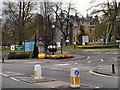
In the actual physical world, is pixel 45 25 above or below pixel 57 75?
above

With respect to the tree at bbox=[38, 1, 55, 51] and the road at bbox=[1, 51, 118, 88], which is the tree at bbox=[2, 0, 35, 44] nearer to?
the tree at bbox=[38, 1, 55, 51]

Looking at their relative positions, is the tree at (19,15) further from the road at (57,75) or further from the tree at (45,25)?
the road at (57,75)

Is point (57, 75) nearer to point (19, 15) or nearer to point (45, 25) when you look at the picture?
point (45, 25)

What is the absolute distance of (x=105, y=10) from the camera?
58.1m

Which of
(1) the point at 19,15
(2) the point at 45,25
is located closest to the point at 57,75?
(2) the point at 45,25

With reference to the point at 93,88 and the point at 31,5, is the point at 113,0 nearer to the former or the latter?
the point at 31,5

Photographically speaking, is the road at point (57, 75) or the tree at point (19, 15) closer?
the road at point (57, 75)

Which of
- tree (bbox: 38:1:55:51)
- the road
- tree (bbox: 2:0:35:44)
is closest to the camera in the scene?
the road

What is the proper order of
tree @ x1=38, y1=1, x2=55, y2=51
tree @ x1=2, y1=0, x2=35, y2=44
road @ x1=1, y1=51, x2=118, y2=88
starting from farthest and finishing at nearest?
1. tree @ x1=2, y1=0, x2=35, y2=44
2. tree @ x1=38, y1=1, x2=55, y2=51
3. road @ x1=1, y1=51, x2=118, y2=88

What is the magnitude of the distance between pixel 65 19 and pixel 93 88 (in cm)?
6629

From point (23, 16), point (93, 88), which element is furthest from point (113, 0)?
point (93, 88)

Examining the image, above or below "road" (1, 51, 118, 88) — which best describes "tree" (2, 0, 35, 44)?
above

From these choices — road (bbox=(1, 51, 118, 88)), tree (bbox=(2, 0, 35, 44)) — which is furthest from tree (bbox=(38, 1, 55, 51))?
tree (bbox=(2, 0, 35, 44))

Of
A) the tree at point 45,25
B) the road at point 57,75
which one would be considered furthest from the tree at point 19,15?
the road at point 57,75
